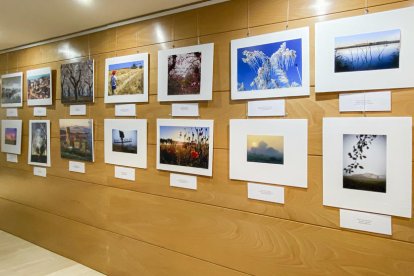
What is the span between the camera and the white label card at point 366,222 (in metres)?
1.54

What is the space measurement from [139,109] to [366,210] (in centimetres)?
179

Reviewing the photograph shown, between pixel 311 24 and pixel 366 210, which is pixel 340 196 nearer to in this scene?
pixel 366 210

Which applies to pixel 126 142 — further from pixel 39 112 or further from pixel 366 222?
pixel 366 222

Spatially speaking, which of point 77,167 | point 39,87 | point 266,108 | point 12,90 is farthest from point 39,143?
point 266,108

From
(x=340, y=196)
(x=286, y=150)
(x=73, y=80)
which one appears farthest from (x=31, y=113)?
(x=340, y=196)

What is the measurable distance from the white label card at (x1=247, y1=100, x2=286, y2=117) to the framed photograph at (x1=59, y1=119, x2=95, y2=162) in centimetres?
166

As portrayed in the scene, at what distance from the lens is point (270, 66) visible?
1876mm

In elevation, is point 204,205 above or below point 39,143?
below

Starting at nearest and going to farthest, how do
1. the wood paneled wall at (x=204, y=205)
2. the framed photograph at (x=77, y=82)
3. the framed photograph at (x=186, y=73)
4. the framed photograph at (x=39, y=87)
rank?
1. the wood paneled wall at (x=204, y=205)
2. the framed photograph at (x=186, y=73)
3. the framed photograph at (x=77, y=82)
4. the framed photograph at (x=39, y=87)

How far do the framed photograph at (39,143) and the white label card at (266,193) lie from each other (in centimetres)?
241

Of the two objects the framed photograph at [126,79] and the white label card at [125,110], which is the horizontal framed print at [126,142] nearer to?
the white label card at [125,110]

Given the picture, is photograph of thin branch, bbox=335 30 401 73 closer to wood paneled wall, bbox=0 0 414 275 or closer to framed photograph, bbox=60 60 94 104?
wood paneled wall, bbox=0 0 414 275

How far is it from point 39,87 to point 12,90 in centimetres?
64

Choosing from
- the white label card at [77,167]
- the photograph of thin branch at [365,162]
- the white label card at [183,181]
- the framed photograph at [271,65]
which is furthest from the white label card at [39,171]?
the photograph of thin branch at [365,162]
